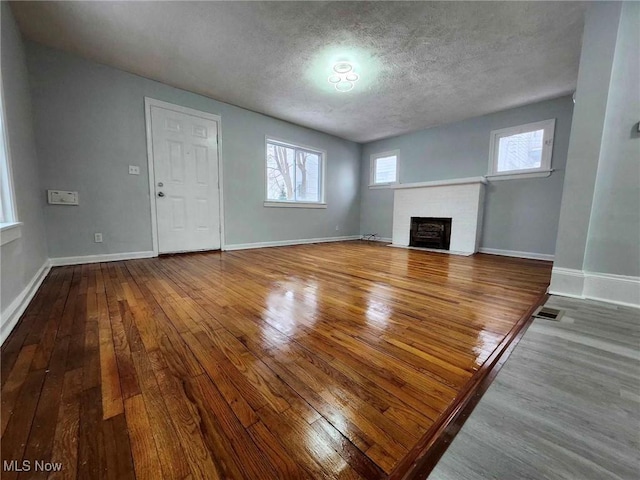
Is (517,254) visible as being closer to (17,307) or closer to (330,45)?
(330,45)

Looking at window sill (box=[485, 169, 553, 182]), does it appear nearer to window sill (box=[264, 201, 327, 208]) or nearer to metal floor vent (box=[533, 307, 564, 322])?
metal floor vent (box=[533, 307, 564, 322])

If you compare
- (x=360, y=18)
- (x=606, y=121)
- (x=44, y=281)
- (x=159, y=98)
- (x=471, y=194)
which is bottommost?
(x=44, y=281)

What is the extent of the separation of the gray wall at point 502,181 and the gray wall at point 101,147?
3.32 m

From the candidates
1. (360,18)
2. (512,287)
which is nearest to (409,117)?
(360,18)

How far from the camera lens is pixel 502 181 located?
4.12m

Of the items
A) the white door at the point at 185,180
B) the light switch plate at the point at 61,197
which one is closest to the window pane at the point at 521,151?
the white door at the point at 185,180

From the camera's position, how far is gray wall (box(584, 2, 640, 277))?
178 cm

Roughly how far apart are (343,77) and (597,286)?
3.16 metres

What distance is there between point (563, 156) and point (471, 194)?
47.1 inches

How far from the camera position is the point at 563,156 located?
11.6 feet

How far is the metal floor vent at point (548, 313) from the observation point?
1593mm

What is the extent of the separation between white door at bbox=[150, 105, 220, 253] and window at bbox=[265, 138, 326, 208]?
102cm

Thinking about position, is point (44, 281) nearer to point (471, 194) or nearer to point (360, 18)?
point (360, 18)

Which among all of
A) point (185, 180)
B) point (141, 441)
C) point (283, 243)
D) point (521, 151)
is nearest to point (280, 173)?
point (283, 243)
